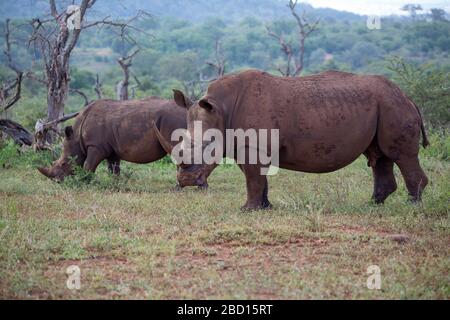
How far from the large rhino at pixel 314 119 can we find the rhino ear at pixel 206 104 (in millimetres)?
13

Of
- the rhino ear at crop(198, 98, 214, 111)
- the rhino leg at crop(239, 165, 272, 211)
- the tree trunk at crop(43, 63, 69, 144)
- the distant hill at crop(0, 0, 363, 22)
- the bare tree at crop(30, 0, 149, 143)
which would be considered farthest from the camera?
the distant hill at crop(0, 0, 363, 22)

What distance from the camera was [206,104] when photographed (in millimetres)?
8141

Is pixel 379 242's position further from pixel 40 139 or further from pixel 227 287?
pixel 40 139

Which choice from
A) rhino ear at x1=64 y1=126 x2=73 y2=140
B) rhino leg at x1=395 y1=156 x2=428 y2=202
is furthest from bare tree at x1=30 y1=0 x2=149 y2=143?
rhino leg at x1=395 y1=156 x2=428 y2=202

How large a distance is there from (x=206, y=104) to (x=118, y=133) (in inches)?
140

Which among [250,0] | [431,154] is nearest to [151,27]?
[431,154]

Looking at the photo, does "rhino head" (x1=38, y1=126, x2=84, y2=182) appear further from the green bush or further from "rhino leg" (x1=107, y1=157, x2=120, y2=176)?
the green bush

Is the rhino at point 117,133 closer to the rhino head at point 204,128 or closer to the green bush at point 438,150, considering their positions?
the rhino head at point 204,128

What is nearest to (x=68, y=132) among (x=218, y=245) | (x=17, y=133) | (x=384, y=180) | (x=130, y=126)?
(x=130, y=126)

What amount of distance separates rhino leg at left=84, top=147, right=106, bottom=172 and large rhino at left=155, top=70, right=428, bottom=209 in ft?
10.7

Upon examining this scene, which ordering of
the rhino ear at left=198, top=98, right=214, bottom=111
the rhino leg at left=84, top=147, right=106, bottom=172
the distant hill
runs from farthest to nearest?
1. the distant hill
2. the rhino leg at left=84, top=147, right=106, bottom=172
3. the rhino ear at left=198, top=98, right=214, bottom=111

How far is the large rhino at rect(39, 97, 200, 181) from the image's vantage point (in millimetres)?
11164

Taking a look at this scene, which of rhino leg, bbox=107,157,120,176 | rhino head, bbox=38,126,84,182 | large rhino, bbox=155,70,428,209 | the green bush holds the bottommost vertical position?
the green bush

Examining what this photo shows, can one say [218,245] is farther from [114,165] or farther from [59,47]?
[59,47]
